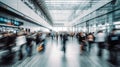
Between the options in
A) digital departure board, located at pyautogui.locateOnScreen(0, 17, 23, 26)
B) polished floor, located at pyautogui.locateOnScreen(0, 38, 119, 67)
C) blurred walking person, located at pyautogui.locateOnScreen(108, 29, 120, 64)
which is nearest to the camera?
polished floor, located at pyautogui.locateOnScreen(0, 38, 119, 67)

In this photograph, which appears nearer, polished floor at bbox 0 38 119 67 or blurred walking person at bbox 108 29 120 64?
polished floor at bbox 0 38 119 67

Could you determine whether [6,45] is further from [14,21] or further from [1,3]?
[14,21]

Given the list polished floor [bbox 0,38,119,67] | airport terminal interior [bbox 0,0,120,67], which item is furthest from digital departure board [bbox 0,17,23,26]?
polished floor [bbox 0,38,119,67]

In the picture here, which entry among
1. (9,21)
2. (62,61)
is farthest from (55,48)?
(62,61)

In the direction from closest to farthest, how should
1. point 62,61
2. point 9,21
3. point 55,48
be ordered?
point 62,61, point 9,21, point 55,48

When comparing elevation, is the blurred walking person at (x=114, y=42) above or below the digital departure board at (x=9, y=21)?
below

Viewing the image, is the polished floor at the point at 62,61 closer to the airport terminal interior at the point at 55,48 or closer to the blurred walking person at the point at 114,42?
the airport terminal interior at the point at 55,48

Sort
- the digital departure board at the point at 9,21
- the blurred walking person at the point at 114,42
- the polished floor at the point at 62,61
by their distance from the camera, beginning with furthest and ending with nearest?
the digital departure board at the point at 9,21 → the blurred walking person at the point at 114,42 → the polished floor at the point at 62,61

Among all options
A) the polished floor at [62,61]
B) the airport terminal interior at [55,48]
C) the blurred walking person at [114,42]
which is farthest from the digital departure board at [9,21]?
the blurred walking person at [114,42]

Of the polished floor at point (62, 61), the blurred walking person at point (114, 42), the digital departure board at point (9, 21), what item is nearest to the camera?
the polished floor at point (62, 61)

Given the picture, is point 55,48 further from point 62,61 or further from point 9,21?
point 62,61

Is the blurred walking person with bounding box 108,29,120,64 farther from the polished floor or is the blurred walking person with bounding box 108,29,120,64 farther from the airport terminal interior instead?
the polished floor

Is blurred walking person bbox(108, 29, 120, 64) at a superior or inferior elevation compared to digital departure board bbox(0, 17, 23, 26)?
inferior

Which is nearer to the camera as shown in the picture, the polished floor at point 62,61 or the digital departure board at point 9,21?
the polished floor at point 62,61
